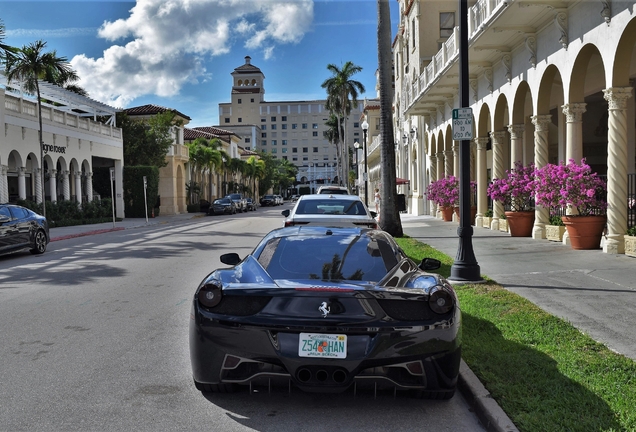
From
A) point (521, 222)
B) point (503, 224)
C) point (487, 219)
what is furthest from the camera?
point (487, 219)

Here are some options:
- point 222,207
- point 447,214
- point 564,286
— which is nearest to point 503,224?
point 447,214

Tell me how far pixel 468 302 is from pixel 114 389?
4990 millimetres

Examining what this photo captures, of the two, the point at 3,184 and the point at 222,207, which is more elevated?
the point at 3,184

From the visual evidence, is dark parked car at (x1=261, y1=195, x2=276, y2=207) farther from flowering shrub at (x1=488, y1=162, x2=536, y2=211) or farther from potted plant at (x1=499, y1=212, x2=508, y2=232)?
flowering shrub at (x1=488, y1=162, x2=536, y2=211)

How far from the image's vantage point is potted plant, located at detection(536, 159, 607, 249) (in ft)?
45.6

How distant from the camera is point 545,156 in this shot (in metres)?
17.9

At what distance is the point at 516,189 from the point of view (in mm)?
18234

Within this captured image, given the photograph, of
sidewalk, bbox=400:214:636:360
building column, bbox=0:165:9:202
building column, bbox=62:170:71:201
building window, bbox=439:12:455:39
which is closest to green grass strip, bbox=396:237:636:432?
sidewalk, bbox=400:214:636:360

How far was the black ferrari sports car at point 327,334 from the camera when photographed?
4.34 m

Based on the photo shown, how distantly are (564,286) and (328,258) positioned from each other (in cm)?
559

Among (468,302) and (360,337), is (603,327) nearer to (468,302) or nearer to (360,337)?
(468,302)

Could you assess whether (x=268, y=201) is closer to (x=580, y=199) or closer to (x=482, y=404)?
(x=580, y=199)

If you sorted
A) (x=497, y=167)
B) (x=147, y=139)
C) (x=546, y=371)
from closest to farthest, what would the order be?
(x=546, y=371) < (x=497, y=167) < (x=147, y=139)

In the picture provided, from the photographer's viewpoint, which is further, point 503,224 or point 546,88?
point 503,224
